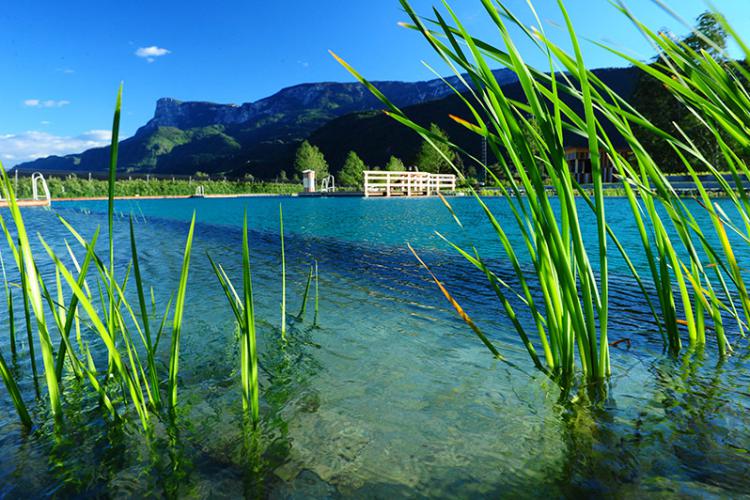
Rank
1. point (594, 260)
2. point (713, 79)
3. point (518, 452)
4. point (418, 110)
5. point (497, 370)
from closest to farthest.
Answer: point (713, 79) → point (518, 452) → point (497, 370) → point (594, 260) → point (418, 110)

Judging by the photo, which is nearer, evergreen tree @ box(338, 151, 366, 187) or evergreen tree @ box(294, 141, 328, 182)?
evergreen tree @ box(338, 151, 366, 187)

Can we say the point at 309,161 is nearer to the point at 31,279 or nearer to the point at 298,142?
the point at 31,279

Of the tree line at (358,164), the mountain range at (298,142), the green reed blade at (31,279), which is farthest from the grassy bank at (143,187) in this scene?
the green reed blade at (31,279)

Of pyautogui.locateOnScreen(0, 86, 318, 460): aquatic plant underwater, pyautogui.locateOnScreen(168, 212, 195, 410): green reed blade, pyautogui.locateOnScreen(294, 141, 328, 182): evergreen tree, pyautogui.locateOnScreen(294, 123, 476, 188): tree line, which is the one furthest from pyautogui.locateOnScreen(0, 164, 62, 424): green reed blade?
pyautogui.locateOnScreen(294, 141, 328, 182): evergreen tree

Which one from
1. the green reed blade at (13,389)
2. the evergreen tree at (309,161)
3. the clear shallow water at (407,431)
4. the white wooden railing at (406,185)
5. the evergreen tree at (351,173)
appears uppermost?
the evergreen tree at (309,161)

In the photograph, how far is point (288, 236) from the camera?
9.45 meters

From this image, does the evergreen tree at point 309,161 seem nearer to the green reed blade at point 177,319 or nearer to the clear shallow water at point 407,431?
the clear shallow water at point 407,431

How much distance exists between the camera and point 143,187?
41375mm

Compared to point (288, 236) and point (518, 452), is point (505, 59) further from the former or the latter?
point (288, 236)

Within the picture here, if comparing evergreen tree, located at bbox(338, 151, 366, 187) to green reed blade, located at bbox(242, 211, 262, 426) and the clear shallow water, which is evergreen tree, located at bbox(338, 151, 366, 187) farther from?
green reed blade, located at bbox(242, 211, 262, 426)

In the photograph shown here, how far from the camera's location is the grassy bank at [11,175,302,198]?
34.5 m

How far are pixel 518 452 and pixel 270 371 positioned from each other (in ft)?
4.06

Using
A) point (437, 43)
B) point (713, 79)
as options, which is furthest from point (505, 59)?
point (713, 79)

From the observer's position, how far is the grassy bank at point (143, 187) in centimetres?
3450
